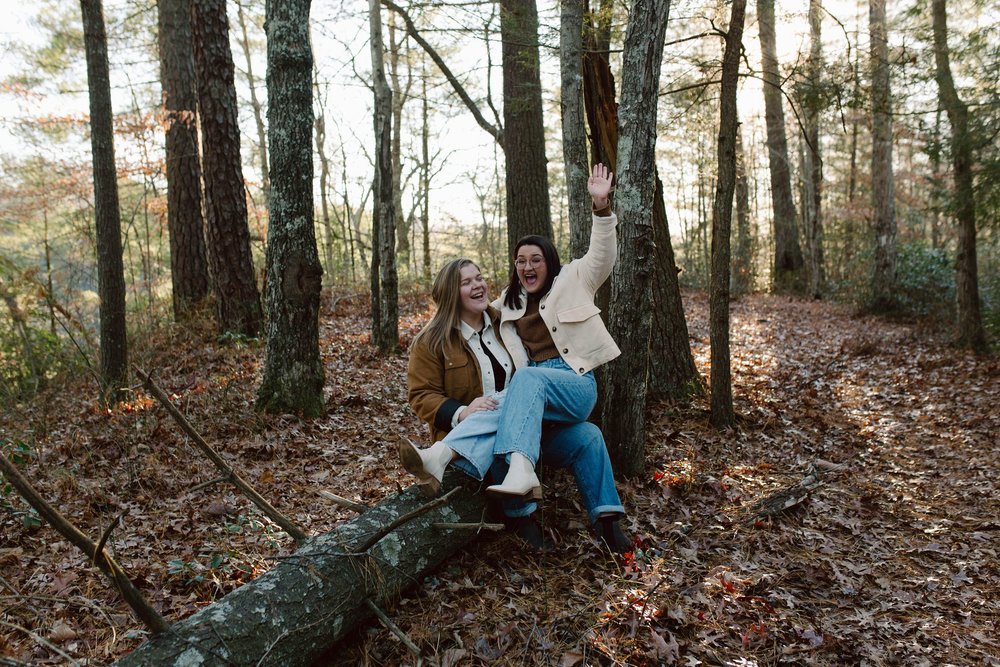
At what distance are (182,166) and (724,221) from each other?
329 inches

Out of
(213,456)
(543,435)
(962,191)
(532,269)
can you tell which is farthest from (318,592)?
(962,191)

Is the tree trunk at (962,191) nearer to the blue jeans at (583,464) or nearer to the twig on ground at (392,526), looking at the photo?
the blue jeans at (583,464)

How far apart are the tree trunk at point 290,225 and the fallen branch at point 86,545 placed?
3794 millimetres

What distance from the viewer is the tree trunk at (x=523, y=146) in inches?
290

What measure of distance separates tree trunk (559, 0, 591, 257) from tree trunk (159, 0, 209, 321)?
663cm

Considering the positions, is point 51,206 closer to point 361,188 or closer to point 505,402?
point 361,188

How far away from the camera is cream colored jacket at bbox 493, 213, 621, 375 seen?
13.3 feet

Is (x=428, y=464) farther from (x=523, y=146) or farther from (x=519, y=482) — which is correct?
(x=523, y=146)

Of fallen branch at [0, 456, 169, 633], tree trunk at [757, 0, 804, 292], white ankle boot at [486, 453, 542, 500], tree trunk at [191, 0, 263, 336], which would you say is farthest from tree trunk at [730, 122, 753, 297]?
fallen branch at [0, 456, 169, 633]

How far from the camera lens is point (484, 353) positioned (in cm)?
412

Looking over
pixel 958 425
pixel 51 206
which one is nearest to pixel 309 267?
pixel 958 425

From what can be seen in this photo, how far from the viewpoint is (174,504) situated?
4.22m

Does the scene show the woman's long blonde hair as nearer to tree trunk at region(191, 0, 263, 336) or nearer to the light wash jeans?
the light wash jeans

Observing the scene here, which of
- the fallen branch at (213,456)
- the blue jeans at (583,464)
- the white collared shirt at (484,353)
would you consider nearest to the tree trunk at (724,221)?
the blue jeans at (583,464)
